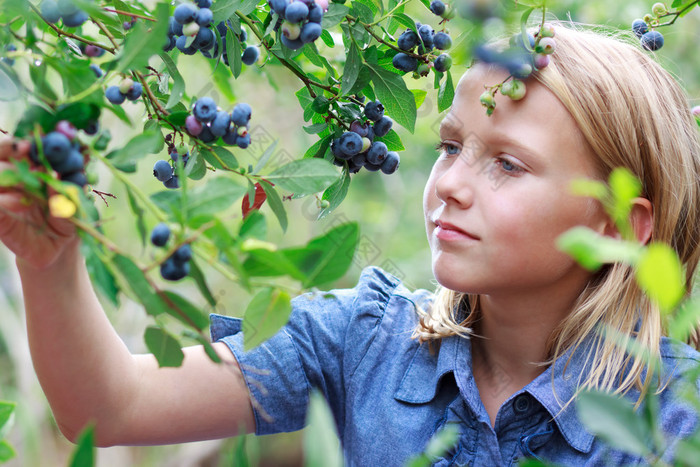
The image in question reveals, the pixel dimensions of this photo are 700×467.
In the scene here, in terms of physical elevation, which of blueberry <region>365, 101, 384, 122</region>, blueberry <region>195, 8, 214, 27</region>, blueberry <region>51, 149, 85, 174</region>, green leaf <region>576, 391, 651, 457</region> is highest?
blueberry <region>195, 8, 214, 27</region>

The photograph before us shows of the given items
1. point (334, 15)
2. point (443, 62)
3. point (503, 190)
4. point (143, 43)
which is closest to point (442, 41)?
point (443, 62)

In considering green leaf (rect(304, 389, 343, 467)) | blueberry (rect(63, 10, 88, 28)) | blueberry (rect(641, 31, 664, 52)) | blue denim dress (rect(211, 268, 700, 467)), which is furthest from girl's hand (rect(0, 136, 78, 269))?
blueberry (rect(641, 31, 664, 52))

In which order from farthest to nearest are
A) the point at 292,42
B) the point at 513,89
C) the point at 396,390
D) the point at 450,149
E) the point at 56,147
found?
the point at 396,390 < the point at 450,149 < the point at 513,89 < the point at 292,42 < the point at 56,147

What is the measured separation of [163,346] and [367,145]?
360 mm

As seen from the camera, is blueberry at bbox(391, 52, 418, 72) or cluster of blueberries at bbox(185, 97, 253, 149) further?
blueberry at bbox(391, 52, 418, 72)

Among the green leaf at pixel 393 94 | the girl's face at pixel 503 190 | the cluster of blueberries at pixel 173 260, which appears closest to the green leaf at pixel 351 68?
the green leaf at pixel 393 94

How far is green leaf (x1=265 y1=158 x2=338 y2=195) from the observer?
54 centimetres

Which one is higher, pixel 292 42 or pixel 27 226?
pixel 292 42

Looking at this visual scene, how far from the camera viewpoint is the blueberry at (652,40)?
0.89 m

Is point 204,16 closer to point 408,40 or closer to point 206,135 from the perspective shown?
point 206,135

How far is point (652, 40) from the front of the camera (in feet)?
2.96

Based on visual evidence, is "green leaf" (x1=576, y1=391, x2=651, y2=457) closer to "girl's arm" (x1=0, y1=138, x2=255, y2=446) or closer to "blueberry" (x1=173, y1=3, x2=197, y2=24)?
"girl's arm" (x1=0, y1=138, x2=255, y2=446)

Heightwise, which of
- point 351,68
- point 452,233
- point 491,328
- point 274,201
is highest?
point 351,68

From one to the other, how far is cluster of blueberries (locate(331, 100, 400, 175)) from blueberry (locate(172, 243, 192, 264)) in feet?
1.14
